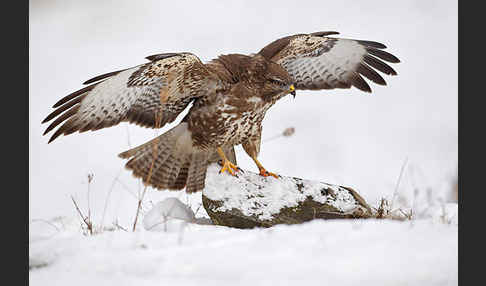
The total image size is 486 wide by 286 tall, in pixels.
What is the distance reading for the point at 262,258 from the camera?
266 centimetres

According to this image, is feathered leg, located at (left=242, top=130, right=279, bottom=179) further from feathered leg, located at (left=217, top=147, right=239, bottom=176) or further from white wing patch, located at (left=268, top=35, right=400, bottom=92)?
white wing patch, located at (left=268, top=35, right=400, bottom=92)

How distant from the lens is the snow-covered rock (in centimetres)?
365

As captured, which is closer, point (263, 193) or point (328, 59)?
point (263, 193)

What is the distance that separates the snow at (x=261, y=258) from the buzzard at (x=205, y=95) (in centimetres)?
83

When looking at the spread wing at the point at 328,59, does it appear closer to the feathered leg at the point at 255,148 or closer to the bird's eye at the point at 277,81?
the bird's eye at the point at 277,81

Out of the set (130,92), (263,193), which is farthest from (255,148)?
(130,92)

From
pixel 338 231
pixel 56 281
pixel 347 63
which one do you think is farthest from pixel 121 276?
pixel 347 63

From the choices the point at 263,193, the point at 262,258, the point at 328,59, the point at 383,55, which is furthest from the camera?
the point at 328,59

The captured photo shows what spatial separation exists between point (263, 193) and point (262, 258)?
3.78ft

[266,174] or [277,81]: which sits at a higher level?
[277,81]

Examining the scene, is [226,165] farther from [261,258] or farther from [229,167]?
[261,258]

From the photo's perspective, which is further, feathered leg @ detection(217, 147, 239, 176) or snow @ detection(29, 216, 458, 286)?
feathered leg @ detection(217, 147, 239, 176)

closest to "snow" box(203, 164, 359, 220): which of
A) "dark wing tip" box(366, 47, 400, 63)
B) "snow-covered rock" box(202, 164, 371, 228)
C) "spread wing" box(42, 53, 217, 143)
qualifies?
"snow-covered rock" box(202, 164, 371, 228)

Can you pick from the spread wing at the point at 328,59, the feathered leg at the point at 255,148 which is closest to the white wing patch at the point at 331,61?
the spread wing at the point at 328,59
